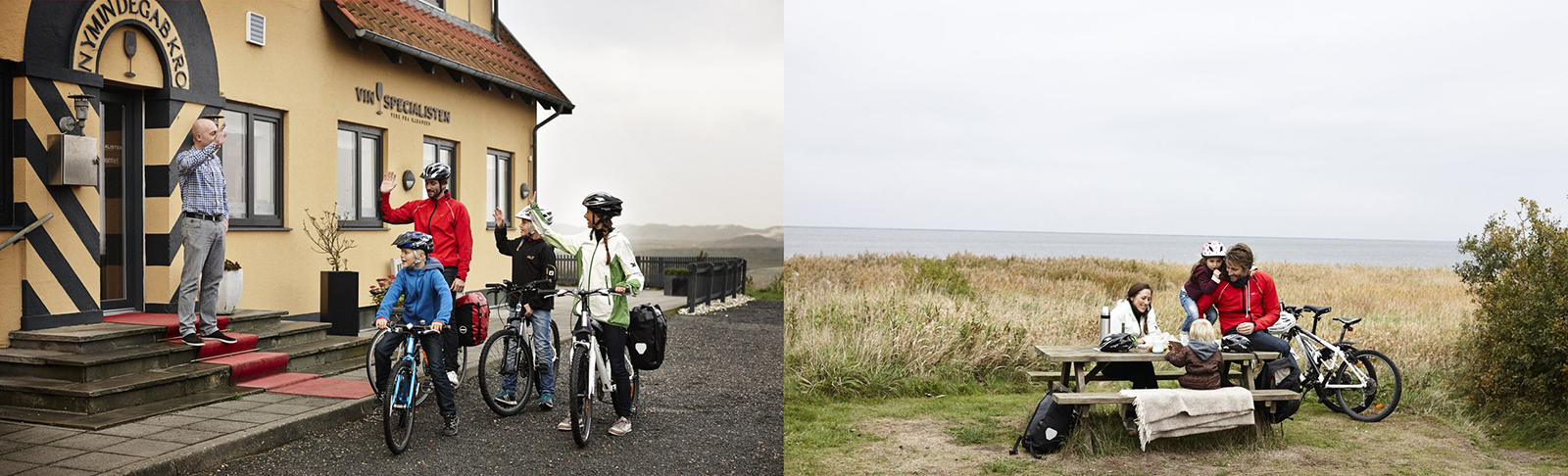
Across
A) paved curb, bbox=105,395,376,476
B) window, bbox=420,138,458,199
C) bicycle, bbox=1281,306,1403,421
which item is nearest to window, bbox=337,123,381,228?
window, bbox=420,138,458,199

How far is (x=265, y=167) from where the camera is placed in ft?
20.1

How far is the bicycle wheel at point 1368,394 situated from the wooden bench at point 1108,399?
1.24m

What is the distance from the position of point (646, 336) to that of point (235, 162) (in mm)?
3024

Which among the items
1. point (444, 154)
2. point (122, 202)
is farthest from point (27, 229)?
point (444, 154)

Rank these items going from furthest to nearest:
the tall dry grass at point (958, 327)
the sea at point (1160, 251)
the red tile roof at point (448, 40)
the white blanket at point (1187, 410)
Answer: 1. the sea at point (1160, 251)
2. the red tile roof at point (448, 40)
3. the tall dry grass at point (958, 327)
4. the white blanket at point (1187, 410)

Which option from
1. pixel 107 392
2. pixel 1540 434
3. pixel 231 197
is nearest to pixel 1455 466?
pixel 1540 434

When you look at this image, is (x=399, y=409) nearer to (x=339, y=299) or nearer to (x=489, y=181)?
(x=339, y=299)

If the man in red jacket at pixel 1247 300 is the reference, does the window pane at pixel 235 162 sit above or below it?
above

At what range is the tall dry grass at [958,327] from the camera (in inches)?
267

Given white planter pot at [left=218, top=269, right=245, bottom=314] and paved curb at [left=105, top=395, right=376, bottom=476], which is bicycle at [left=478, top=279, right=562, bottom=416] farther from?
white planter pot at [left=218, top=269, right=245, bottom=314]

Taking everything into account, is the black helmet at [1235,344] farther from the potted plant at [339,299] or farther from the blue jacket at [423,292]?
the potted plant at [339,299]

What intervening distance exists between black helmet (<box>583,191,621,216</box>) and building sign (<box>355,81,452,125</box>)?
3549 millimetres

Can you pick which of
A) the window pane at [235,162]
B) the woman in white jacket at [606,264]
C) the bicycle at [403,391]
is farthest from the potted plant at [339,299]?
the woman in white jacket at [606,264]

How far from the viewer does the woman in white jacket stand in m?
4.40
